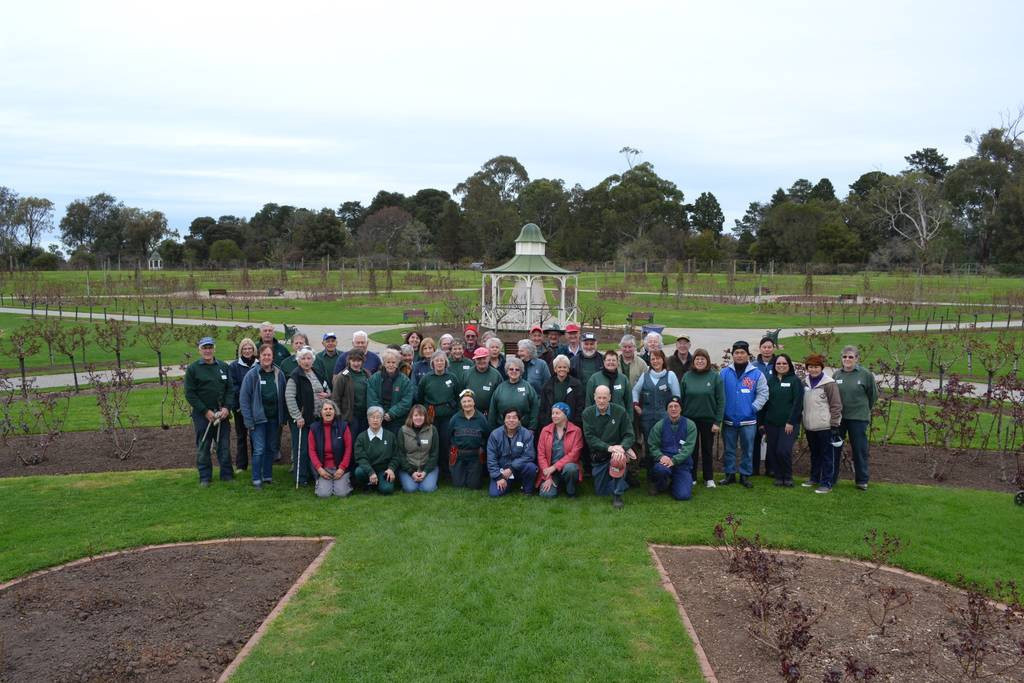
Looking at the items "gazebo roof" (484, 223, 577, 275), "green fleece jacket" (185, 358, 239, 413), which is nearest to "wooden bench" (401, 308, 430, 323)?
"gazebo roof" (484, 223, 577, 275)

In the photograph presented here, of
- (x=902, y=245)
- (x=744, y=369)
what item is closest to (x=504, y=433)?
(x=744, y=369)

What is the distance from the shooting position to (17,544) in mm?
6305

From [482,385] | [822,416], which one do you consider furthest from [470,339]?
[822,416]

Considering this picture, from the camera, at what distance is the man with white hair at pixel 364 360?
8047 millimetres

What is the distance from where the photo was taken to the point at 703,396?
7492 millimetres

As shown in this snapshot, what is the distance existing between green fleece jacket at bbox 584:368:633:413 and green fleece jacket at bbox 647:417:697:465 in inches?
14.1

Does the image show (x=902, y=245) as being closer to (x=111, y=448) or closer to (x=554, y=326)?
(x=554, y=326)

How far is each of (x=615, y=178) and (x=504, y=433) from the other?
222 feet

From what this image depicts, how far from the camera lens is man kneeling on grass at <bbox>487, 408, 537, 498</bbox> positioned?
24.2 feet

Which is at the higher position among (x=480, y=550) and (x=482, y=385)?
(x=482, y=385)

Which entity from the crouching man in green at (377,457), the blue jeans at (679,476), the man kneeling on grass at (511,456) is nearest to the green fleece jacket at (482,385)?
the man kneeling on grass at (511,456)

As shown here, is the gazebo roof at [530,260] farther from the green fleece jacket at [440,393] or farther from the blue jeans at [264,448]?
the blue jeans at [264,448]

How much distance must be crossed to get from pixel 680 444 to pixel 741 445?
1.00 meters

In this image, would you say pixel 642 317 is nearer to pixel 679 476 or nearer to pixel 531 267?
pixel 531 267
